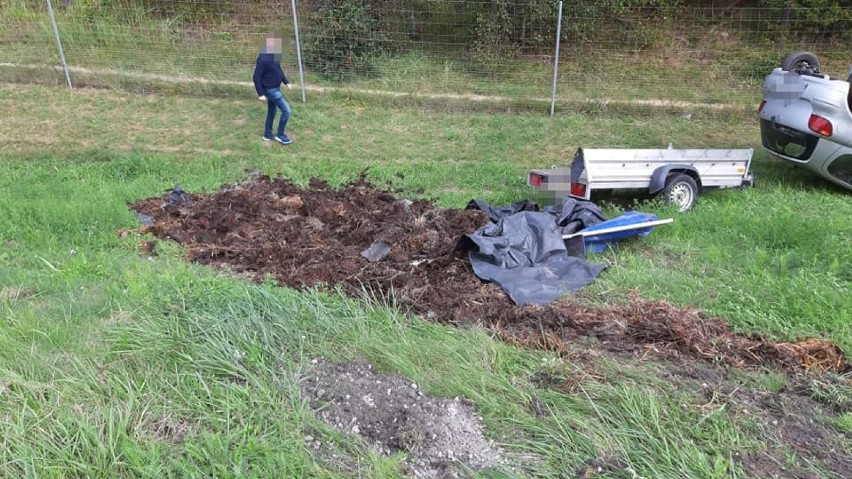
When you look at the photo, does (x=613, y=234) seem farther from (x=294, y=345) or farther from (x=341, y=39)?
(x=341, y=39)

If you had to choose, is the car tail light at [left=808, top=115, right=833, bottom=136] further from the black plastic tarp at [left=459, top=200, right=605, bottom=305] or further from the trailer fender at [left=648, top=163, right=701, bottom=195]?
the black plastic tarp at [left=459, top=200, right=605, bottom=305]

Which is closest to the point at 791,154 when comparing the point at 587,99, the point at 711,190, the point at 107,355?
the point at 711,190

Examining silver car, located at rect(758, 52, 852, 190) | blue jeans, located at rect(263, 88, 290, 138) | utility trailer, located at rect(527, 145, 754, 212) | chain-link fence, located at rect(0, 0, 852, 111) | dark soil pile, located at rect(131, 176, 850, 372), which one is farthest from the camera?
chain-link fence, located at rect(0, 0, 852, 111)

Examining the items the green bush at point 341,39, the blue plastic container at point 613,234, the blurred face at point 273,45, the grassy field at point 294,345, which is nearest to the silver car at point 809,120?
the grassy field at point 294,345

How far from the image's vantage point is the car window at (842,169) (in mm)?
6957

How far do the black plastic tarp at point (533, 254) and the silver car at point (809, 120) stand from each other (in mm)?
3106

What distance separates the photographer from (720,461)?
2.71m

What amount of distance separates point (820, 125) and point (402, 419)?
6.37 m

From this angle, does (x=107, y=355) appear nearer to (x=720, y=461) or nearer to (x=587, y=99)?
(x=720, y=461)

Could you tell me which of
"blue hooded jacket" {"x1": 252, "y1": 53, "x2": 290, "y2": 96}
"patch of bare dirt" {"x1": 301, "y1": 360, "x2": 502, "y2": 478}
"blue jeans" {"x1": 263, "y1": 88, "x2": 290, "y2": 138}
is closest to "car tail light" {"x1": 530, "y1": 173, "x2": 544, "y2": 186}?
"patch of bare dirt" {"x1": 301, "y1": 360, "x2": 502, "y2": 478}

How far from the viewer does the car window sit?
6.96 metres

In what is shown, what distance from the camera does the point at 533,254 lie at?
541 centimetres

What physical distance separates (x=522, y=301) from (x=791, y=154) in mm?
4899

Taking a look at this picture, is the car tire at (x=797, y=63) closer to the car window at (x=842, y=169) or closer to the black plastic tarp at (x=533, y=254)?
the car window at (x=842, y=169)
